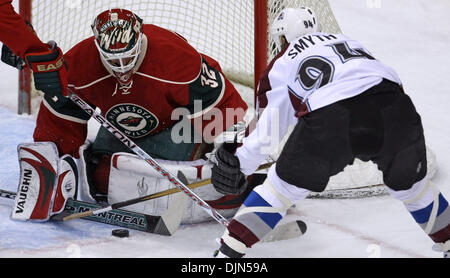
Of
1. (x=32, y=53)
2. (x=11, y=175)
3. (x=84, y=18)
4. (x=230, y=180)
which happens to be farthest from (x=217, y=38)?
(x=230, y=180)

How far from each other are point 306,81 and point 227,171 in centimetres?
38

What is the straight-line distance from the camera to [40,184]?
2.72m

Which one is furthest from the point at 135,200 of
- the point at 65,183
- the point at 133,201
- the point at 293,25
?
the point at 293,25

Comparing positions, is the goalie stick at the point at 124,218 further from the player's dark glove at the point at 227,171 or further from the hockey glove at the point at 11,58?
the hockey glove at the point at 11,58

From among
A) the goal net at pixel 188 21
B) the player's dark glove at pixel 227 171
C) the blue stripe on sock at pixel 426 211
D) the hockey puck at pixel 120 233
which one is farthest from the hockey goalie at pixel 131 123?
the goal net at pixel 188 21

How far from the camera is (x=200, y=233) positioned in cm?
268

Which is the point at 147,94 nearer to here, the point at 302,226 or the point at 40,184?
the point at 40,184

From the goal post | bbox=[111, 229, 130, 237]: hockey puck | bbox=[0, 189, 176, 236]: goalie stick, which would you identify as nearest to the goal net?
the goal post

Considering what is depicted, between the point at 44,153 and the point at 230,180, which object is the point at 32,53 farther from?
the point at 230,180

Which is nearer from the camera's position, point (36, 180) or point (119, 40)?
point (119, 40)

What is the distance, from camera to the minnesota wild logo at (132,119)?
2.74m

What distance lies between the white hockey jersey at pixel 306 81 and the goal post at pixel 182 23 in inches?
71.5

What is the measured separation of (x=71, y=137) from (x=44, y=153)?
15 cm

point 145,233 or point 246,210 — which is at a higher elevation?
point 246,210
